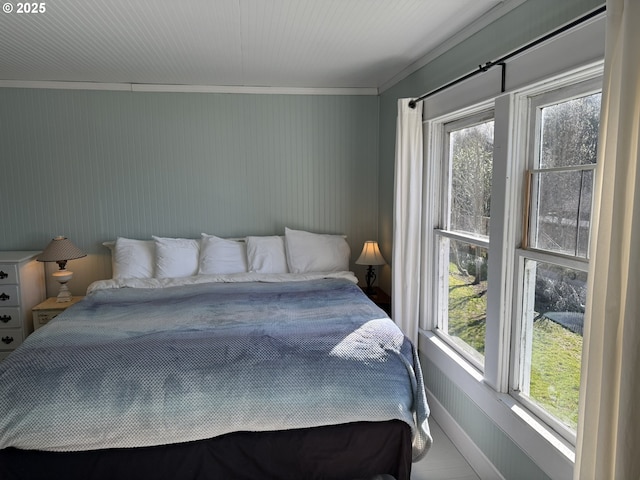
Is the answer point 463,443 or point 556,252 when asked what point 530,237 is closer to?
point 556,252

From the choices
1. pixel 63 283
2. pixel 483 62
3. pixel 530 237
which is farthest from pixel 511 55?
pixel 63 283

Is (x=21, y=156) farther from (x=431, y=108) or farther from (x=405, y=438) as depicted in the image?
(x=405, y=438)

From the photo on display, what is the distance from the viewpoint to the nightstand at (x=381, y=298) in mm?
3576

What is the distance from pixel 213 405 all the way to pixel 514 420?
Answer: 1.33 metres

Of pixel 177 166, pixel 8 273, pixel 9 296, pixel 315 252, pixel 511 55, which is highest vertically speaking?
pixel 511 55

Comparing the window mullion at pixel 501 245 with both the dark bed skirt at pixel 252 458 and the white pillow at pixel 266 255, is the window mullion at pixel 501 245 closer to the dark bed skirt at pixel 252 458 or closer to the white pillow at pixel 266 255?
the dark bed skirt at pixel 252 458

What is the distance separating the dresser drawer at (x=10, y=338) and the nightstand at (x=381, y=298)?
284 centimetres

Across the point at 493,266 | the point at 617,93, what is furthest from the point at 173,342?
the point at 617,93

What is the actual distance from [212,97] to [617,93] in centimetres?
330

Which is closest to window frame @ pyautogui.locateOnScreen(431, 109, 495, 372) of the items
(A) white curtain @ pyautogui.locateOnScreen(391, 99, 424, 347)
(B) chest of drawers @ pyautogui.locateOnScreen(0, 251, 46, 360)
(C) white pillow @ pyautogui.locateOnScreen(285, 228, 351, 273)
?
(A) white curtain @ pyautogui.locateOnScreen(391, 99, 424, 347)

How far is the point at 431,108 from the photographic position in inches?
108

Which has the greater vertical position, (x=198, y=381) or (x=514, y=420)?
(x=198, y=381)

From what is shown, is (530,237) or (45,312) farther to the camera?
(45,312)

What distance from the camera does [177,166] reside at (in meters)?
3.82
